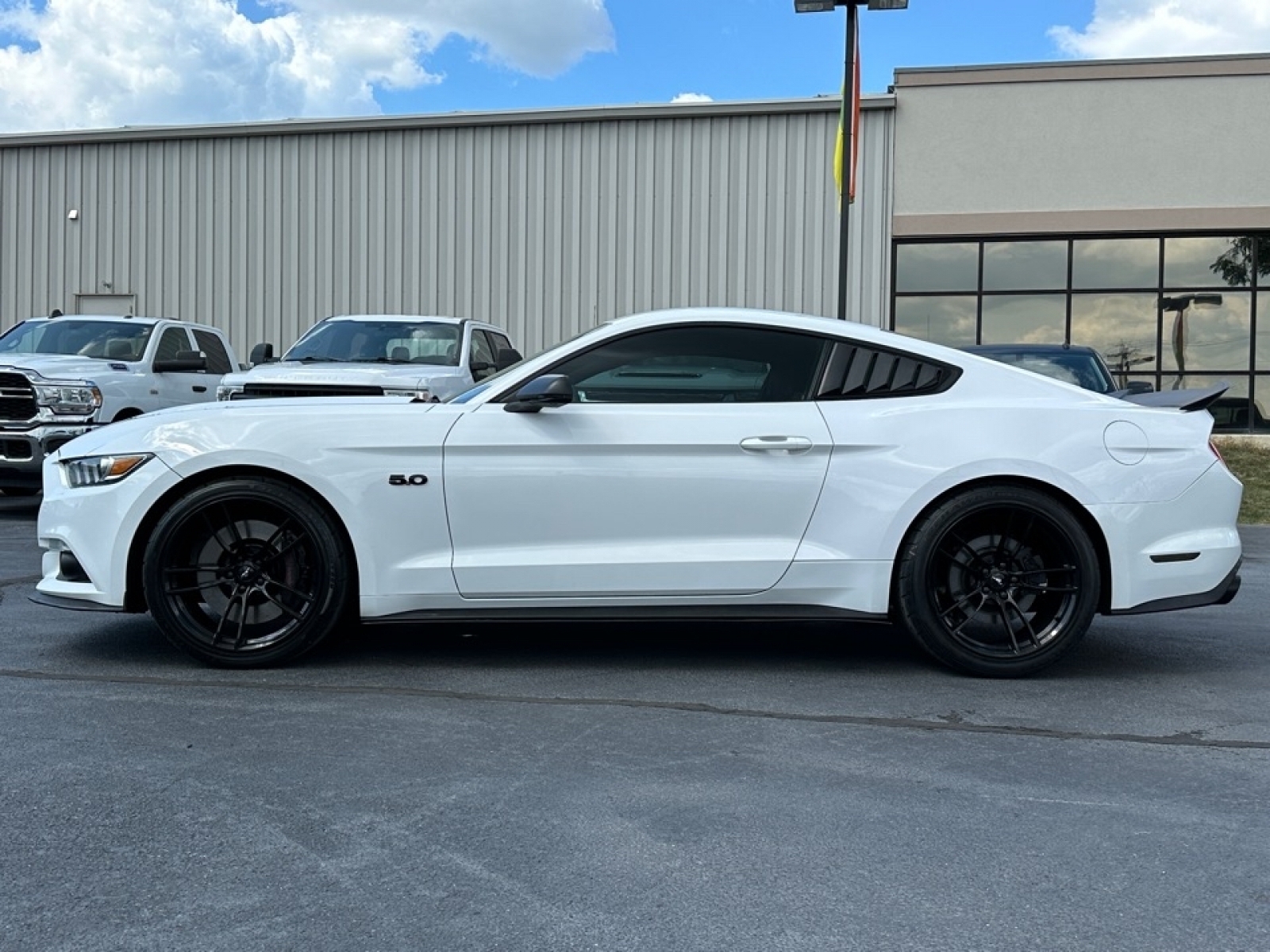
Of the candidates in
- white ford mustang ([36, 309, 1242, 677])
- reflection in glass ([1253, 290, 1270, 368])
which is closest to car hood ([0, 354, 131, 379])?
white ford mustang ([36, 309, 1242, 677])

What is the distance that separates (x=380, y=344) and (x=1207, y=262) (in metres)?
14.6

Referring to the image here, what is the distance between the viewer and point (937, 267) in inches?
812

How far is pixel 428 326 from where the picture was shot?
11562 millimetres

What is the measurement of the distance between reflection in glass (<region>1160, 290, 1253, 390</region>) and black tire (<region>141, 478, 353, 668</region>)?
59.5ft

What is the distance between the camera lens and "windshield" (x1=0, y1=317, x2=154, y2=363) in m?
12.6

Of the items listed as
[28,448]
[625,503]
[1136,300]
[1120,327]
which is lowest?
[625,503]

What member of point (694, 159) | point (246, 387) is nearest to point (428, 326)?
point (246, 387)

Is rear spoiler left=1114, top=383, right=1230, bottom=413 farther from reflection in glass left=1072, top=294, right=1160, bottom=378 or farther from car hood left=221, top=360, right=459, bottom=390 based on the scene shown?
reflection in glass left=1072, top=294, right=1160, bottom=378

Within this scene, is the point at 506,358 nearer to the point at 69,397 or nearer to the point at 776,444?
the point at 69,397

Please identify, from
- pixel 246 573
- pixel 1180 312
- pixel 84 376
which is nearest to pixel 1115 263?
pixel 1180 312

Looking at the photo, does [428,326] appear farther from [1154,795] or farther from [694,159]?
[694,159]

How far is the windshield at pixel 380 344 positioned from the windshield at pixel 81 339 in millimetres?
2467

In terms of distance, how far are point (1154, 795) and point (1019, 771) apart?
38 cm

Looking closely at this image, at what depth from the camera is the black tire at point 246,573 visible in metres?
4.91
